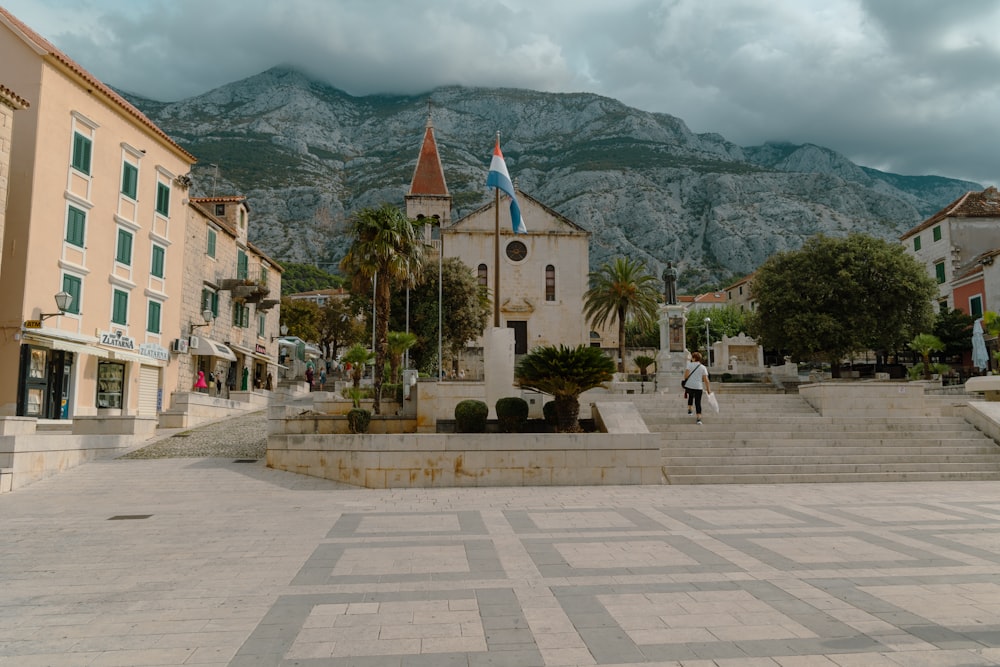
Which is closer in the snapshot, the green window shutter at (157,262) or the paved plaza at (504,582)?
the paved plaza at (504,582)

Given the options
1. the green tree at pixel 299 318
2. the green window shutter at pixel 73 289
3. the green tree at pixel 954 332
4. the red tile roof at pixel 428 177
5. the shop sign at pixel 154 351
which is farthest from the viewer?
the green tree at pixel 299 318

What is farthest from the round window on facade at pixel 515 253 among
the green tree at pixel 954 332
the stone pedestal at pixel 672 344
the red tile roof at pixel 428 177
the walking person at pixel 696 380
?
the walking person at pixel 696 380

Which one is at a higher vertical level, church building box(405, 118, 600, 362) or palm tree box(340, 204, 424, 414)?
church building box(405, 118, 600, 362)

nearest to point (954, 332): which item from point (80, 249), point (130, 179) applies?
point (130, 179)

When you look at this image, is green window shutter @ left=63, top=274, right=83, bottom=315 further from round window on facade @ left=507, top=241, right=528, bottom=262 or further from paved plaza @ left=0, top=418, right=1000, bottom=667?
round window on facade @ left=507, top=241, right=528, bottom=262

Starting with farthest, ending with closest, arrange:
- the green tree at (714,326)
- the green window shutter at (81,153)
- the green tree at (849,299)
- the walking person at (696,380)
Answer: the green tree at (714,326)
the green tree at (849,299)
the green window shutter at (81,153)
the walking person at (696,380)

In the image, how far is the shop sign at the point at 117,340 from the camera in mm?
22469

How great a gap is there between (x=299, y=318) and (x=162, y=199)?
31229 mm

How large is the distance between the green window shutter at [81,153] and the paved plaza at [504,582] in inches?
607

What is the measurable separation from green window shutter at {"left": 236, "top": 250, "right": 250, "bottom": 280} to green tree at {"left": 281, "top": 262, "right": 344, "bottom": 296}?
5163cm

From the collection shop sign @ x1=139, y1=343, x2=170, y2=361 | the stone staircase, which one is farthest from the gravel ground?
the stone staircase

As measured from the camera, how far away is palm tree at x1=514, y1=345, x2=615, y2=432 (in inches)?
545

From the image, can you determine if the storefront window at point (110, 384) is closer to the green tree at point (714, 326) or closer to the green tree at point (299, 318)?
the green tree at point (299, 318)

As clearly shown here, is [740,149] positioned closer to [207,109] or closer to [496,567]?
[207,109]
